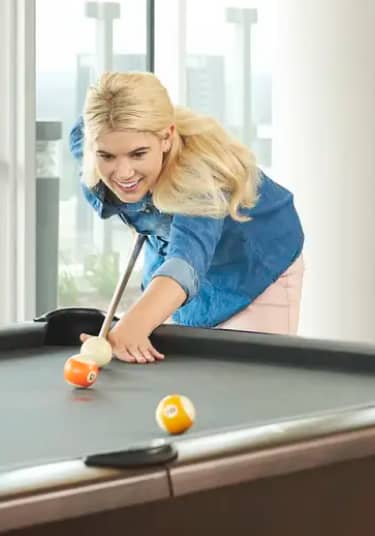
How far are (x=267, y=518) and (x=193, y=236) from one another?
893 mm

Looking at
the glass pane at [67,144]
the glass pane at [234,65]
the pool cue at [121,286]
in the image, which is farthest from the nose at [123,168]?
the glass pane at [234,65]

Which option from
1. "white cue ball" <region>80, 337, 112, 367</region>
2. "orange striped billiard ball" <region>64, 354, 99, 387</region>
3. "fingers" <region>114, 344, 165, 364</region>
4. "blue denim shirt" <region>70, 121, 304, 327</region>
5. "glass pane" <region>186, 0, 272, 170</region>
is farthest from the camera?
"glass pane" <region>186, 0, 272, 170</region>

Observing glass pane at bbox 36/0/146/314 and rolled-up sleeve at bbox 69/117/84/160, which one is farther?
glass pane at bbox 36/0/146/314

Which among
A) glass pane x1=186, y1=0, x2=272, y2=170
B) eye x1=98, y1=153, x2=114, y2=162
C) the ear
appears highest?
glass pane x1=186, y1=0, x2=272, y2=170

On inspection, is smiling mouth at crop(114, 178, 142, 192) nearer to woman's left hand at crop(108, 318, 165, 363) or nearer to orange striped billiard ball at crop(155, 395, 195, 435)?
woman's left hand at crop(108, 318, 165, 363)

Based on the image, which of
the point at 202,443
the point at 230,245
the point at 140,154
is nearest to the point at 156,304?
the point at 140,154

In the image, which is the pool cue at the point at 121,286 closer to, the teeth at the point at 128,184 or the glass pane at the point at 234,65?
the teeth at the point at 128,184

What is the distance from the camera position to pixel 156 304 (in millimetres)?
2250

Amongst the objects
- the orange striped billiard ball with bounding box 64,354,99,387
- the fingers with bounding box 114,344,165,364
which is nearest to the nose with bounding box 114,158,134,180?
the fingers with bounding box 114,344,165,364

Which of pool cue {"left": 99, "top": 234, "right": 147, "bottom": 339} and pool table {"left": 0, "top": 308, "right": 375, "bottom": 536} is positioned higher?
pool cue {"left": 99, "top": 234, "right": 147, "bottom": 339}

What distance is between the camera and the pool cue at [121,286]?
2266 millimetres

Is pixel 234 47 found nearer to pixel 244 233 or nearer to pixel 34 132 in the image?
pixel 34 132

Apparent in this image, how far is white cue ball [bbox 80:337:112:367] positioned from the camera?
2082 mm

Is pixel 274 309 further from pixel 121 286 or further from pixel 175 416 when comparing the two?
pixel 175 416
